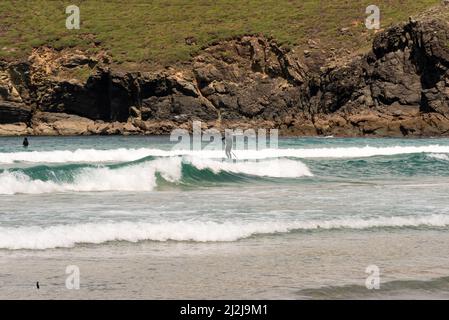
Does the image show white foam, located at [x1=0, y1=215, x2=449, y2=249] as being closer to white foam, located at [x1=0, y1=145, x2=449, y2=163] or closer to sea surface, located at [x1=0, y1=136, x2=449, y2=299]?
sea surface, located at [x1=0, y1=136, x2=449, y2=299]

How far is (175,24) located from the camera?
9744cm

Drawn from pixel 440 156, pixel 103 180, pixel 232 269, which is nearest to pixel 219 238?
pixel 232 269

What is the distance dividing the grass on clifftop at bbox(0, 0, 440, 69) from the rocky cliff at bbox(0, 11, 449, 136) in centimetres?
398

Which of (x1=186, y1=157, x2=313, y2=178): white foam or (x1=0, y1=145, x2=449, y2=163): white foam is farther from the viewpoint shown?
(x1=0, y1=145, x2=449, y2=163): white foam

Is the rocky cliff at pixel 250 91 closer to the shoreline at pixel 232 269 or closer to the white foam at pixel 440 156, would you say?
the white foam at pixel 440 156

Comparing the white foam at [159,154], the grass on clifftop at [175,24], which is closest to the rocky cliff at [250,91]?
the grass on clifftop at [175,24]

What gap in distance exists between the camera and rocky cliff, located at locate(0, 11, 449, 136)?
69.2 meters

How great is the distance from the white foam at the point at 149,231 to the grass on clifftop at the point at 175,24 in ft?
230

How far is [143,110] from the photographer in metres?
77.7

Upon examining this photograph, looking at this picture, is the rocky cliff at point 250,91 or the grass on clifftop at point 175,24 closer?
the rocky cliff at point 250,91

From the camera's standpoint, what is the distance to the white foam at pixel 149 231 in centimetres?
1198

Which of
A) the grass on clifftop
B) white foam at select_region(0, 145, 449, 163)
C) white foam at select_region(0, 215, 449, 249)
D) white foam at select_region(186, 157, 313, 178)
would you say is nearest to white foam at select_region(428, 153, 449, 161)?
white foam at select_region(0, 145, 449, 163)

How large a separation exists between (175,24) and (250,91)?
2436 centimetres
